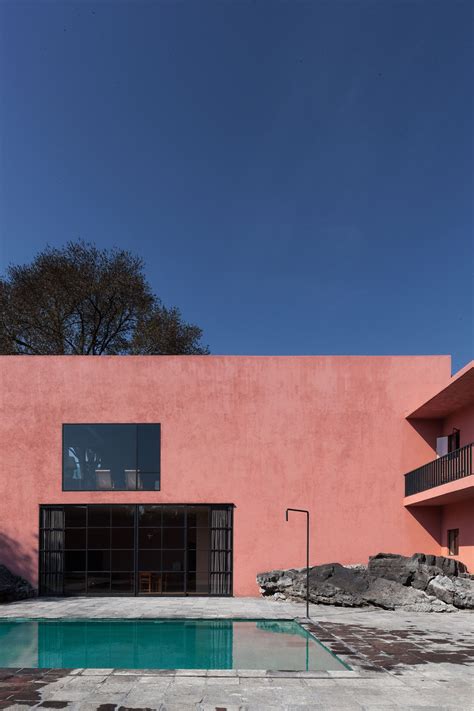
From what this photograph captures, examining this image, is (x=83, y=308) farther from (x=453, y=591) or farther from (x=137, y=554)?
(x=453, y=591)

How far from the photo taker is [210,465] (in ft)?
52.9

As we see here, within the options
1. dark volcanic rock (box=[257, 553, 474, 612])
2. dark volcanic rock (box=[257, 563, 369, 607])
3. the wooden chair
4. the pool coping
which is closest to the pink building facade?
the wooden chair

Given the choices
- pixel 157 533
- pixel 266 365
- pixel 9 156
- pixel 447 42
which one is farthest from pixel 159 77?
pixel 157 533

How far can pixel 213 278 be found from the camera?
849 inches

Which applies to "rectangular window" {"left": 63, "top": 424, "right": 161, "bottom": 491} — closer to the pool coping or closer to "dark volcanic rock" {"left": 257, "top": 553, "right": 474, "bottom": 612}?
"dark volcanic rock" {"left": 257, "top": 553, "right": 474, "bottom": 612}

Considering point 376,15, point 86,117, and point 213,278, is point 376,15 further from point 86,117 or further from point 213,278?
point 213,278

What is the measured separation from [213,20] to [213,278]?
9700mm

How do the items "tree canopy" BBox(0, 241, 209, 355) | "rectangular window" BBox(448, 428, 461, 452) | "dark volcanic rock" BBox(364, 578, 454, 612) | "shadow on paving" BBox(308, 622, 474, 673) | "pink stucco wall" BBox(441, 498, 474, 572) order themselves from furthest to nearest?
"tree canopy" BBox(0, 241, 209, 355)
"rectangular window" BBox(448, 428, 461, 452)
"pink stucco wall" BBox(441, 498, 474, 572)
"dark volcanic rock" BBox(364, 578, 454, 612)
"shadow on paving" BBox(308, 622, 474, 673)

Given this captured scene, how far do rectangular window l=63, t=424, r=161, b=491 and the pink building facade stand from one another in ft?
0.09

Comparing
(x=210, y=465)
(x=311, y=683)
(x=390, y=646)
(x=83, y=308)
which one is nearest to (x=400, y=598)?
(x=390, y=646)

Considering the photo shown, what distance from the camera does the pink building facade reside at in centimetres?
1580

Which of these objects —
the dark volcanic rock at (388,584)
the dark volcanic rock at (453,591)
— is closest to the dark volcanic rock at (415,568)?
the dark volcanic rock at (388,584)

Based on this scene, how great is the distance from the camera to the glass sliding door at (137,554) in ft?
51.6

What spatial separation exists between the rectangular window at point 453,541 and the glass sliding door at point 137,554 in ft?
18.9
